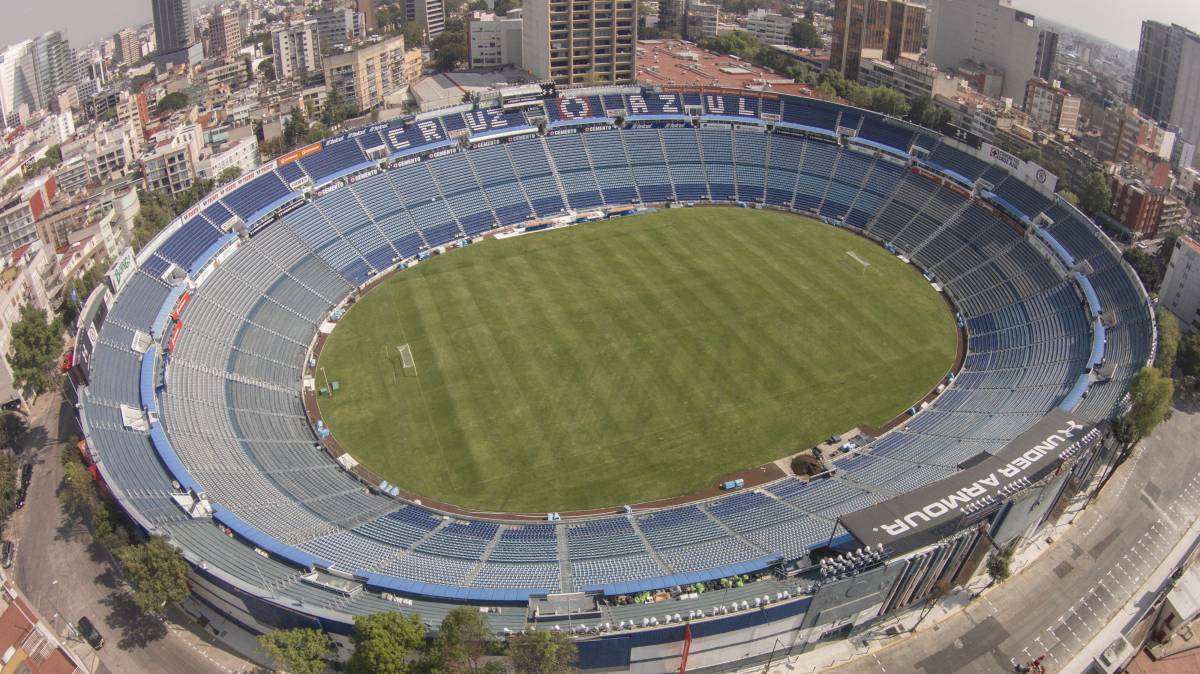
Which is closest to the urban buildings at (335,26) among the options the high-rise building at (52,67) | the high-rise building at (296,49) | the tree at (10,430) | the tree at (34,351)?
the high-rise building at (296,49)

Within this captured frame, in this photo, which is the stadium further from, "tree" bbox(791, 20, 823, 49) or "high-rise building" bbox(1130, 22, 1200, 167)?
"tree" bbox(791, 20, 823, 49)

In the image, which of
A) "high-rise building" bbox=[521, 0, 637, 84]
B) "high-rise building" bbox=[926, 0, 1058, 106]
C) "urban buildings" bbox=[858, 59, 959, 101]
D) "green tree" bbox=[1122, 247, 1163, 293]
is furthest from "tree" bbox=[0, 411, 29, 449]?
"high-rise building" bbox=[926, 0, 1058, 106]

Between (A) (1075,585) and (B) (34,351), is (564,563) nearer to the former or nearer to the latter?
(A) (1075,585)

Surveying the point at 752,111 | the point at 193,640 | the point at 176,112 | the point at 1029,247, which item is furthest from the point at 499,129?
the point at 176,112

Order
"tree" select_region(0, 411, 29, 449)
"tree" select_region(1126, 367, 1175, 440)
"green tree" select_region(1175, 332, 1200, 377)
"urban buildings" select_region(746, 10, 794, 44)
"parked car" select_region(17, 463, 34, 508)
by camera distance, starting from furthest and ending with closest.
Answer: "urban buildings" select_region(746, 10, 794, 44) < "green tree" select_region(1175, 332, 1200, 377) < "tree" select_region(0, 411, 29, 449) < "parked car" select_region(17, 463, 34, 508) < "tree" select_region(1126, 367, 1175, 440)

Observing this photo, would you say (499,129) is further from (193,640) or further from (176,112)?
(176,112)

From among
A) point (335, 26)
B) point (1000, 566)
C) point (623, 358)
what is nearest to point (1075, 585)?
point (1000, 566)
